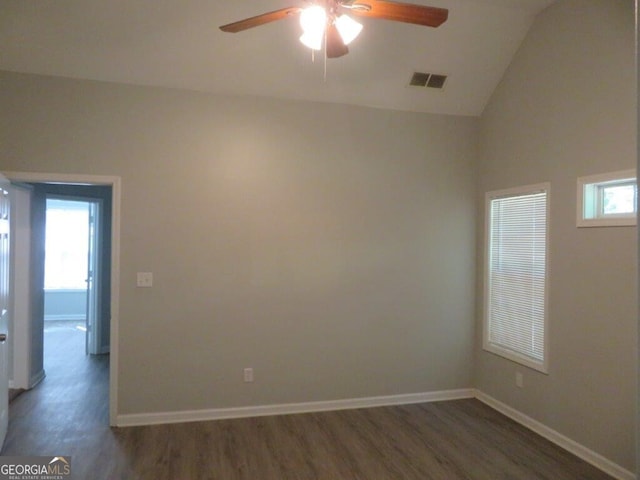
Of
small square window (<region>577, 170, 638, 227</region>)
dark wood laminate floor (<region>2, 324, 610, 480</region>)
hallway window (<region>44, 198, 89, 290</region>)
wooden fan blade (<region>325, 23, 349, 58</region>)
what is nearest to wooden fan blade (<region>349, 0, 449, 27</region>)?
wooden fan blade (<region>325, 23, 349, 58</region>)

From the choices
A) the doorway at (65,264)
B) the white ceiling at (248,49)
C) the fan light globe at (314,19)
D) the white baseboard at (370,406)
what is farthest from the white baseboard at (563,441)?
the doorway at (65,264)

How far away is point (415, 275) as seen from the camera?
4145mm

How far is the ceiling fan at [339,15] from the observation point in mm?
2074

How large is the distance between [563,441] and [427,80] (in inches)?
127

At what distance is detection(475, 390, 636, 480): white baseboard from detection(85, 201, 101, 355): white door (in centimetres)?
494

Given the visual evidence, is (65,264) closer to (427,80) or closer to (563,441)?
(427,80)

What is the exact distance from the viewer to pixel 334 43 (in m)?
2.42

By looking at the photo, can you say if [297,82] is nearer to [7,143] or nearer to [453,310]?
[7,143]

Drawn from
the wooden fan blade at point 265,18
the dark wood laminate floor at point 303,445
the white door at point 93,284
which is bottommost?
the dark wood laminate floor at point 303,445

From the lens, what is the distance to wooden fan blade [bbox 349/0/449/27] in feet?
6.75

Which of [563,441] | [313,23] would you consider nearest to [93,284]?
[313,23]

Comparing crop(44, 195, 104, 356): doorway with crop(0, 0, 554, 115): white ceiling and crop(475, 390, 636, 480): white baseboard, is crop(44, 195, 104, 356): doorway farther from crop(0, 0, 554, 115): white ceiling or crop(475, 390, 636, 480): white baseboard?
crop(475, 390, 636, 480): white baseboard

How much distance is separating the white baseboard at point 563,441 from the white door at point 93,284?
4.94 meters

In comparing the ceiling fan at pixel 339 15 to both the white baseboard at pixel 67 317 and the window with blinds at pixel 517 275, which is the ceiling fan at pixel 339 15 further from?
the white baseboard at pixel 67 317
